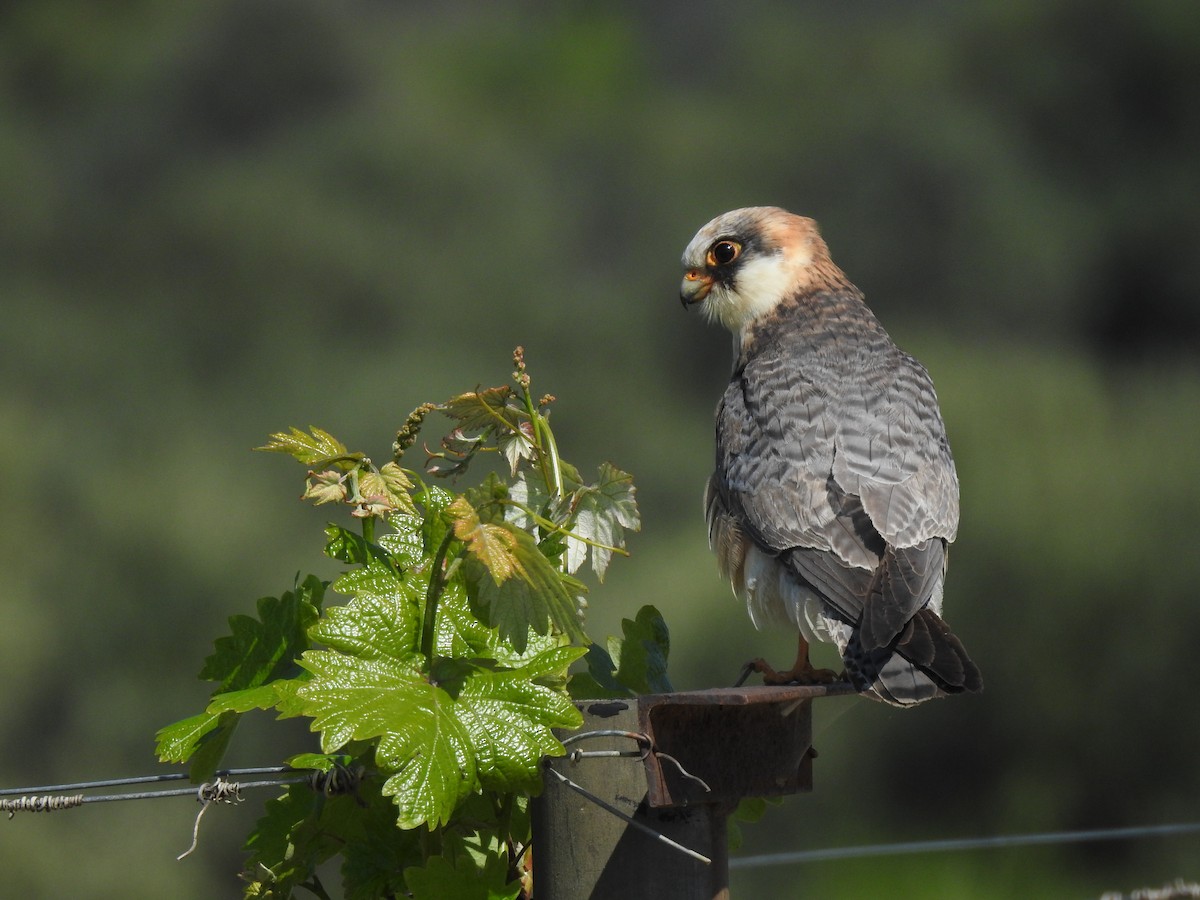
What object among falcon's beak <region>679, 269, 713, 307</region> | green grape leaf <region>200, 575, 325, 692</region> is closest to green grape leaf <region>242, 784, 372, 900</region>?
green grape leaf <region>200, 575, 325, 692</region>

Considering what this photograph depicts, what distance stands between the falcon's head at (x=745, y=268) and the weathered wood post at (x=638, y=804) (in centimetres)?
140

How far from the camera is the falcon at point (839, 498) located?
5.74 ft

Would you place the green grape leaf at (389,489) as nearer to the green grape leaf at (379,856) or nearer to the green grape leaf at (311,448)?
the green grape leaf at (311,448)

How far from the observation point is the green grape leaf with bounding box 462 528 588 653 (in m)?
1.17

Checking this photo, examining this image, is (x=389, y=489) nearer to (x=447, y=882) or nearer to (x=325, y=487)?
(x=325, y=487)

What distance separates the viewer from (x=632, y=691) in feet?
4.66

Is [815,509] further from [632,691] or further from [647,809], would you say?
[647,809]

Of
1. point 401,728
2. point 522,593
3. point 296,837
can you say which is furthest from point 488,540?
point 296,837

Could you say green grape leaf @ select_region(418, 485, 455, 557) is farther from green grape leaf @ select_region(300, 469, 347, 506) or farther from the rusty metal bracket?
the rusty metal bracket

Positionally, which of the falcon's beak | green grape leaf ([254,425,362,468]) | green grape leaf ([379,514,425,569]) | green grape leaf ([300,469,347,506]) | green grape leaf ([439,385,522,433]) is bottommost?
green grape leaf ([379,514,425,569])

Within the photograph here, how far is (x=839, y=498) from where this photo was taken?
2.04 meters

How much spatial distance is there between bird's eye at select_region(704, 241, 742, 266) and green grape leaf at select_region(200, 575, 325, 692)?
54.7 inches

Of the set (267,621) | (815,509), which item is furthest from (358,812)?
(815,509)

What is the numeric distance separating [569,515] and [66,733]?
6.01 meters
